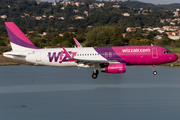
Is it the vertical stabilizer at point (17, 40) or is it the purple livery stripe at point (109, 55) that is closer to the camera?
the purple livery stripe at point (109, 55)

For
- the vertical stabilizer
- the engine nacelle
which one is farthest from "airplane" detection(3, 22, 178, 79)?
the vertical stabilizer

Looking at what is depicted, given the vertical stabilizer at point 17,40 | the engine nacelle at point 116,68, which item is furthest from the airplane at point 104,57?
the vertical stabilizer at point 17,40

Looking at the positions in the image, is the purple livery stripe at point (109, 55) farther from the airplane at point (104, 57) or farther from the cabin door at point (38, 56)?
the cabin door at point (38, 56)

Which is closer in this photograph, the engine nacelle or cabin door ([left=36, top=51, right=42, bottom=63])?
the engine nacelle

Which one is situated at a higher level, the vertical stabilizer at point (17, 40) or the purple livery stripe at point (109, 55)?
the vertical stabilizer at point (17, 40)

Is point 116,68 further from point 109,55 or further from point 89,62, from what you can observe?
point 89,62

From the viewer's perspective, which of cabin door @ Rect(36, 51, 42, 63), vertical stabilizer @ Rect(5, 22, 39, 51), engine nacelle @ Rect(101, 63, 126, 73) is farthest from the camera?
vertical stabilizer @ Rect(5, 22, 39, 51)

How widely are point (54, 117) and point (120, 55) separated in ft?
61.8

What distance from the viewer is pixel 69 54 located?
4462 centimetres

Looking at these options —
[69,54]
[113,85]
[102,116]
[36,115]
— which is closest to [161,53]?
[113,85]

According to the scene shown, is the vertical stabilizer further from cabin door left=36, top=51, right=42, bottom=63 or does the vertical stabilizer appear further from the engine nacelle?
the engine nacelle

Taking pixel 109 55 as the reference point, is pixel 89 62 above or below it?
below

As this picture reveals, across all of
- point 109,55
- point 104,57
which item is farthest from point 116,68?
point 104,57

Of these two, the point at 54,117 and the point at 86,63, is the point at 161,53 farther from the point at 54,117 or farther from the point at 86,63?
the point at 54,117
